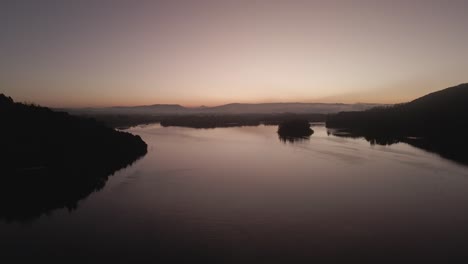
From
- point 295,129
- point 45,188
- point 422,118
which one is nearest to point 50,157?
point 45,188

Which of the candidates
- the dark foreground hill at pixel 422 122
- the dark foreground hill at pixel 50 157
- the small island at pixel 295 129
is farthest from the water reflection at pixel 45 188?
the small island at pixel 295 129

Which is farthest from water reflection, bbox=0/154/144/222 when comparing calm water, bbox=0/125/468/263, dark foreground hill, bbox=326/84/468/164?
dark foreground hill, bbox=326/84/468/164

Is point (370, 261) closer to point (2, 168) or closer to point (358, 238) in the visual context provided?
point (358, 238)

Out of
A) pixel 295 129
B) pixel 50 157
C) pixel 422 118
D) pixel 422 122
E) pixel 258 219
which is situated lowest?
pixel 258 219

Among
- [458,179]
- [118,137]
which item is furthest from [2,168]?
[458,179]

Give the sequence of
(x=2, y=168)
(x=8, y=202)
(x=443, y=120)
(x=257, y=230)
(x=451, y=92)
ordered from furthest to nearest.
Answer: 1. (x=451, y=92)
2. (x=443, y=120)
3. (x=2, y=168)
4. (x=8, y=202)
5. (x=257, y=230)

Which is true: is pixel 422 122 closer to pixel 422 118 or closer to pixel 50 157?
pixel 422 118
